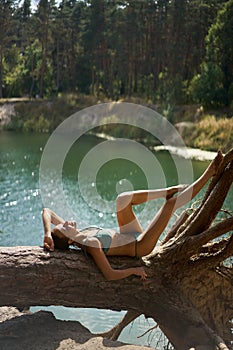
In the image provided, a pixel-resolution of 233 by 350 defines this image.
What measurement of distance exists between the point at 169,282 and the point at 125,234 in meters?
0.54

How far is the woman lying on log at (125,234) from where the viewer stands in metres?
4.33

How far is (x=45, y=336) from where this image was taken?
173 inches

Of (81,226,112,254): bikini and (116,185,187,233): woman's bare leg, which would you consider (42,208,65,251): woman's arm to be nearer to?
(81,226,112,254): bikini

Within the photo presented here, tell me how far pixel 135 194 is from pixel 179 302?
3.14 ft

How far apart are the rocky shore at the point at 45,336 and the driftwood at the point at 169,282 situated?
0.89 feet

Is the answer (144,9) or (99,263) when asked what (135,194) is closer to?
(99,263)

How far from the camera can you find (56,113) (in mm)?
36625

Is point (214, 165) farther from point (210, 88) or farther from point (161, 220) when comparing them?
point (210, 88)

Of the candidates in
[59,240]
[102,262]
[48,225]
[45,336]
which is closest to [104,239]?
[102,262]

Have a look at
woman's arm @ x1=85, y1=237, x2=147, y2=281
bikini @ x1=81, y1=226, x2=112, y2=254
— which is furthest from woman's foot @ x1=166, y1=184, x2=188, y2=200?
woman's arm @ x1=85, y1=237, x2=147, y2=281

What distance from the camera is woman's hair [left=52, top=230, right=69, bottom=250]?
4363 mm

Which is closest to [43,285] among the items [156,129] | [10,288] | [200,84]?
[10,288]

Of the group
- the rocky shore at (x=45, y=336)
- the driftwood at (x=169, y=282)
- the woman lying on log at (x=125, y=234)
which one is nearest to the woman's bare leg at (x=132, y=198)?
the woman lying on log at (x=125, y=234)

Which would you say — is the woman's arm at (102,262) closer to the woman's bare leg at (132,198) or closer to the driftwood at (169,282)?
the driftwood at (169,282)
